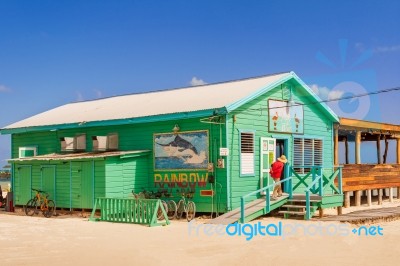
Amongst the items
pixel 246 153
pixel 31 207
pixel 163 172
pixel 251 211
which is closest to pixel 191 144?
pixel 163 172

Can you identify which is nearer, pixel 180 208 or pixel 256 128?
pixel 180 208

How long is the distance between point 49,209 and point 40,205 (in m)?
0.43

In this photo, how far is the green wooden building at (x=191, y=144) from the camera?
18.7 m

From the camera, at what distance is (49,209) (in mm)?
21375

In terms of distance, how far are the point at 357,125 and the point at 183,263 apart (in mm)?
15634

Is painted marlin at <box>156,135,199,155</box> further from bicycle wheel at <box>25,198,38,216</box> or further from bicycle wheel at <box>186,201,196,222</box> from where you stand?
bicycle wheel at <box>25,198,38,216</box>

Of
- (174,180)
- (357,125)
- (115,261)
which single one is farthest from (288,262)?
(357,125)

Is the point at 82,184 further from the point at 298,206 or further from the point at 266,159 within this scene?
the point at 298,206

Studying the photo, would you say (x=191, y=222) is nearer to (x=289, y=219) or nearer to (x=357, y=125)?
(x=289, y=219)

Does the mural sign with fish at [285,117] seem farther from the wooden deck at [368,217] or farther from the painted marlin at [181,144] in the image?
the wooden deck at [368,217]

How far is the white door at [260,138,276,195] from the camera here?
19922mm

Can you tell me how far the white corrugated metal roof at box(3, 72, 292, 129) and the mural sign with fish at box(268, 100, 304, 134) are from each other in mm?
1025

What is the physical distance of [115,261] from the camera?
10.7 meters

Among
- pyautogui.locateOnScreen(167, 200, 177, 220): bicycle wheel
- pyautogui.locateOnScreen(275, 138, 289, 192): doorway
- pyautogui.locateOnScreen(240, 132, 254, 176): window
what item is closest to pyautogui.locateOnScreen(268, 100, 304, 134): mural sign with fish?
pyautogui.locateOnScreen(275, 138, 289, 192): doorway
